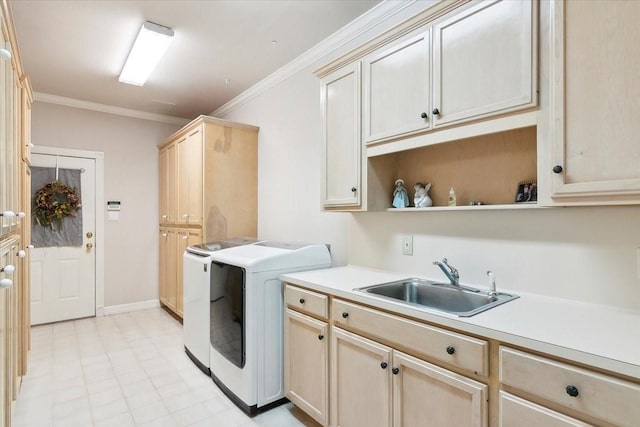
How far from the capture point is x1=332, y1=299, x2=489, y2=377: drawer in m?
1.21

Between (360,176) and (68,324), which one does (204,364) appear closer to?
(360,176)

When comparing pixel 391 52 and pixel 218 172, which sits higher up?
pixel 391 52

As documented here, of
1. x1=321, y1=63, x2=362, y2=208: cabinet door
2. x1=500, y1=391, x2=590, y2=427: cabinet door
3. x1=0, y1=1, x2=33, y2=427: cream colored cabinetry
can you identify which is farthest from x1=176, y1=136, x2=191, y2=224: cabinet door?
x1=500, y1=391, x2=590, y2=427: cabinet door

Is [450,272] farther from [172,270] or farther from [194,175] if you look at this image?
[172,270]

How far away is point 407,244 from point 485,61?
1070 mm

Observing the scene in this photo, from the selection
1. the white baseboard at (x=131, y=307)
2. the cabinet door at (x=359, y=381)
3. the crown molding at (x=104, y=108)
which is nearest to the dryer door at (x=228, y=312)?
the cabinet door at (x=359, y=381)

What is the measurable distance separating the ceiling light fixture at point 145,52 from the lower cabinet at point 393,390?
7.83 ft

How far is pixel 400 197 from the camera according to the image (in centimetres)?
208

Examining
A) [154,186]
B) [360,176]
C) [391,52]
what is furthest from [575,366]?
[154,186]

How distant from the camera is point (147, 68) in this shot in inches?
120

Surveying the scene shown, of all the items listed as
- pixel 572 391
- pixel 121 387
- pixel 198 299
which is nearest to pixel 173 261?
pixel 198 299

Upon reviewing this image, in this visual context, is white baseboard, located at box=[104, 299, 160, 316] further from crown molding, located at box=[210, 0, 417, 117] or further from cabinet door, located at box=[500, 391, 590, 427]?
cabinet door, located at box=[500, 391, 590, 427]

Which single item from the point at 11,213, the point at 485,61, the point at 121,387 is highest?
the point at 485,61

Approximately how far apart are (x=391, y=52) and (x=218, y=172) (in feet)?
7.07
